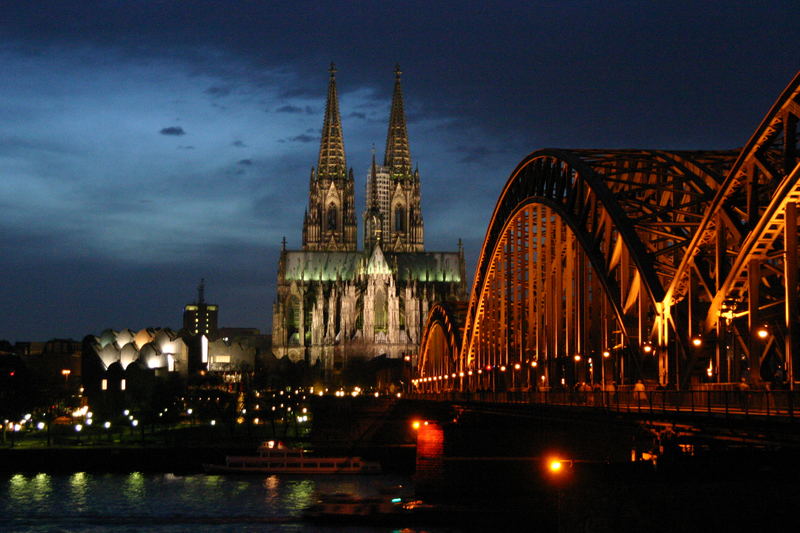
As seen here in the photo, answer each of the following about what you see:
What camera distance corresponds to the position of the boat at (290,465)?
9856cm

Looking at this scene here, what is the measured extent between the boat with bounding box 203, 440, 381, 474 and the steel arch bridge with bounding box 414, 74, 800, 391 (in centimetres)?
2203

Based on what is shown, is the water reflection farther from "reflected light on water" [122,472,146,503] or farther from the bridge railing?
the bridge railing

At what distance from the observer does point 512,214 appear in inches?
2837

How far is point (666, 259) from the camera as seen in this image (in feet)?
193

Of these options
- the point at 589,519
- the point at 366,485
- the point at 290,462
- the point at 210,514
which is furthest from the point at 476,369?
the point at 589,519

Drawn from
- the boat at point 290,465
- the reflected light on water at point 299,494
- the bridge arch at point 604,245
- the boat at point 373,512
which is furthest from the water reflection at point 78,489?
the bridge arch at point 604,245

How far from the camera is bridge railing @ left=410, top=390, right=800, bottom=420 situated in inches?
1240

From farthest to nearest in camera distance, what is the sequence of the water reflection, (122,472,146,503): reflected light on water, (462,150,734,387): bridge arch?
1. (122,472,146,503): reflected light on water
2. the water reflection
3. (462,150,734,387): bridge arch

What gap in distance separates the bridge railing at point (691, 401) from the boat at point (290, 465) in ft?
146

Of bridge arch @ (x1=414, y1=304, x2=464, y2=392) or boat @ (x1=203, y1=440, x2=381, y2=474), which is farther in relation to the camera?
bridge arch @ (x1=414, y1=304, x2=464, y2=392)

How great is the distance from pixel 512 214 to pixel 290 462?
36374mm

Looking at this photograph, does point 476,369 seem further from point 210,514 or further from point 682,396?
point 682,396

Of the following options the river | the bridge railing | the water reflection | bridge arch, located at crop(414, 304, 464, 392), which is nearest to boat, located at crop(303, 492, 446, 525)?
the river

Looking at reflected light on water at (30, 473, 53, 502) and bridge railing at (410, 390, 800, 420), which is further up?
bridge railing at (410, 390, 800, 420)
